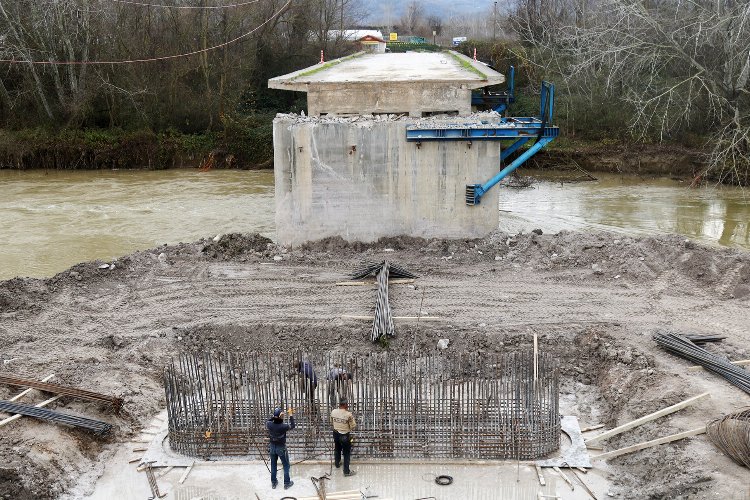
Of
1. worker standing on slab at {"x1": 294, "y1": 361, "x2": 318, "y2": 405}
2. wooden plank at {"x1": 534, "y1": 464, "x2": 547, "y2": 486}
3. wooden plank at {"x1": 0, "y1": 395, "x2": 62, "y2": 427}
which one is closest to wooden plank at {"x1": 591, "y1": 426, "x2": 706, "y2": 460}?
wooden plank at {"x1": 534, "y1": 464, "x2": 547, "y2": 486}

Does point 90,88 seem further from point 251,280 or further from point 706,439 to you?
point 706,439

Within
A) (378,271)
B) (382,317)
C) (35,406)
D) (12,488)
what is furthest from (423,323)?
(12,488)

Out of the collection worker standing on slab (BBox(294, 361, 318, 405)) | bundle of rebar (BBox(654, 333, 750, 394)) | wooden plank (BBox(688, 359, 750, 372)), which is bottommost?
wooden plank (BBox(688, 359, 750, 372))

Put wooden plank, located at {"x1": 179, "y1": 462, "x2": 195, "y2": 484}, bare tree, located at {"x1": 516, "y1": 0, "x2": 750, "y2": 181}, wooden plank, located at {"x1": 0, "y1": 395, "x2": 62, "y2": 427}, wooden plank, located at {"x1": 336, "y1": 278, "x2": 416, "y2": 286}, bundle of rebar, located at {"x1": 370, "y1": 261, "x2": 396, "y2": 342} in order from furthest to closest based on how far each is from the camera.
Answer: bare tree, located at {"x1": 516, "y1": 0, "x2": 750, "y2": 181}, wooden plank, located at {"x1": 336, "y1": 278, "x2": 416, "y2": 286}, bundle of rebar, located at {"x1": 370, "y1": 261, "x2": 396, "y2": 342}, wooden plank, located at {"x1": 0, "y1": 395, "x2": 62, "y2": 427}, wooden plank, located at {"x1": 179, "y1": 462, "x2": 195, "y2": 484}

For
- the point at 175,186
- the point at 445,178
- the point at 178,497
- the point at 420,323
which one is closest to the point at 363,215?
the point at 445,178

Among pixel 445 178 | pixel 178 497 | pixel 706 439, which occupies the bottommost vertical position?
pixel 178 497

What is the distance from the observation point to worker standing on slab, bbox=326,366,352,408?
10.1 metres

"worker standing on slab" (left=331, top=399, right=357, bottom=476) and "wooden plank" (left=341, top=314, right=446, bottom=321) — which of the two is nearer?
"worker standing on slab" (left=331, top=399, right=357, bottom=476)

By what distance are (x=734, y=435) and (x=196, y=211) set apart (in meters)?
20.9

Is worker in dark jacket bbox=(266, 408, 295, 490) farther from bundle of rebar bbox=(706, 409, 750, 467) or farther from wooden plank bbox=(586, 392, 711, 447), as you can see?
bundle of rebar bbox=(706, 409, 750, 467)

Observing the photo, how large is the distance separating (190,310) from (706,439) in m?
9.80

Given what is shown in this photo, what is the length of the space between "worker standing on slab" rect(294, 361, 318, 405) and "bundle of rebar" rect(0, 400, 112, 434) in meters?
2.86

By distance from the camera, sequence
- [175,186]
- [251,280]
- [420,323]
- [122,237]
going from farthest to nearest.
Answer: [175,186], [122,237], [251,280], [420,323]

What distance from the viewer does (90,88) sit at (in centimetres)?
3684
